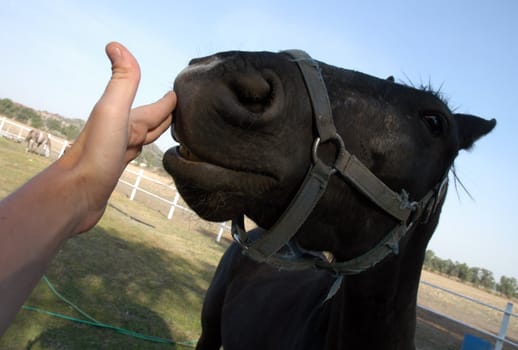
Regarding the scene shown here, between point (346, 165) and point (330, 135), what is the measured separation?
0.16m

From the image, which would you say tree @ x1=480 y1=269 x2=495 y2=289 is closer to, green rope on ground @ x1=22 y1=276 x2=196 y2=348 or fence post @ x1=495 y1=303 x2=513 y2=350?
fence post @ x1=495 y1=303 x2=513 y2=350

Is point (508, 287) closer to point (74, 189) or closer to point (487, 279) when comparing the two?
point (487, 279)

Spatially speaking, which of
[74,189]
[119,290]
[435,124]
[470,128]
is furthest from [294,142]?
[119,290]

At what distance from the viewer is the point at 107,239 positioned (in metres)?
9.19

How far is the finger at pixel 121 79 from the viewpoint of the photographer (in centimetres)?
119

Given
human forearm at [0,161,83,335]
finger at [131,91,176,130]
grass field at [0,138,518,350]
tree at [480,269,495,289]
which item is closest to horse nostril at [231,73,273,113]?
finger at [131,91,176,130]

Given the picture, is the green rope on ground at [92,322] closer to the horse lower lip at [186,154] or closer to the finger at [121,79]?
the horse lower lip at [186,154]

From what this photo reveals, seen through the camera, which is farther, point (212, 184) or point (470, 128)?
point (470, 128)

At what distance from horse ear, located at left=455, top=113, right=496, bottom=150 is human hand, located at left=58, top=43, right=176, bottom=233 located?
1830 millimetres

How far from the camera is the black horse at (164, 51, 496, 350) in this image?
1386 mm

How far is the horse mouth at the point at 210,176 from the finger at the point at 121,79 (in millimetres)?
289

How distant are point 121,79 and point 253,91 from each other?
1.39 ft

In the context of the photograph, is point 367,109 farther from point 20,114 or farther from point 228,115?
point 20,114

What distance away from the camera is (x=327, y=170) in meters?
1.58
